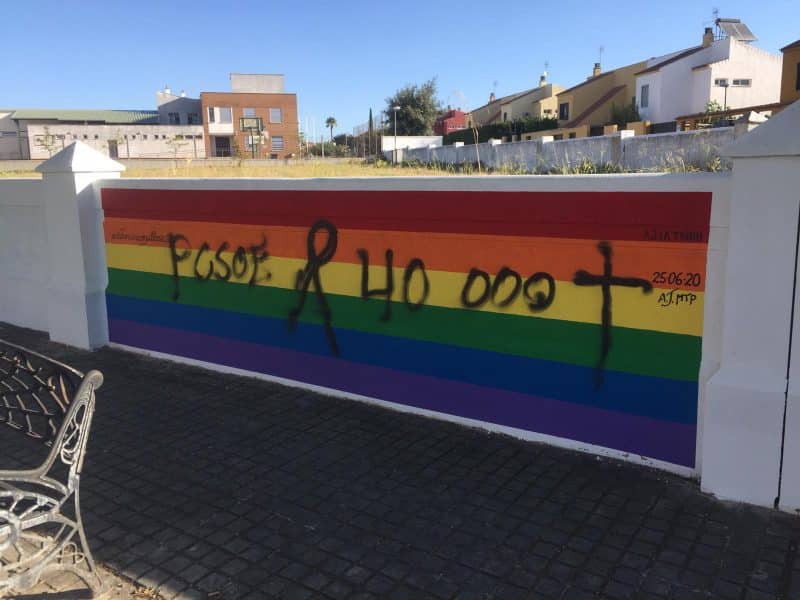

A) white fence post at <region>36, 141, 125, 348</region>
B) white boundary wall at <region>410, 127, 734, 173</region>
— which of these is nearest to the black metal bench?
white fence post at <region>36, 141, 125, 348</region>

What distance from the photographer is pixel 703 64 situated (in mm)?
47625

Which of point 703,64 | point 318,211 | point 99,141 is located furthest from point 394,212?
point 99,141

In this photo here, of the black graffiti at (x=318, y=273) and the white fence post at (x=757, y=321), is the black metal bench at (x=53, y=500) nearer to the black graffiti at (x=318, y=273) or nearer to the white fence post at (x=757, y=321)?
the black graffiti at (x=318, y=273)

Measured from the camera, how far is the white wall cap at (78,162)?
7.14m

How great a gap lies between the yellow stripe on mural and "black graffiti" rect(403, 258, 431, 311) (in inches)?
1.1

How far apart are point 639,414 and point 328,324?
264cm

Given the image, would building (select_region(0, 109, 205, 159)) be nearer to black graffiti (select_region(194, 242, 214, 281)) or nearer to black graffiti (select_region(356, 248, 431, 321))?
black graffiti (select_region(194, 242, 214, 281))

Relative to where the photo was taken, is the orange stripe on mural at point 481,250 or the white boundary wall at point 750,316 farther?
the orange stripe on mural at point 481,250

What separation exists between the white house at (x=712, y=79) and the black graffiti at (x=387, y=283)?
1887 inches

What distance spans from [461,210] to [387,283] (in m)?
0.89

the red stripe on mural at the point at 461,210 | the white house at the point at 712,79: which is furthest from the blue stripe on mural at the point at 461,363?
the white house at the point at 712,79

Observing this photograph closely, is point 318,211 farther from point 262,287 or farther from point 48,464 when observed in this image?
point 48,464

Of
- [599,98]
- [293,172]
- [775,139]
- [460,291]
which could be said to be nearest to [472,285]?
[460,291]

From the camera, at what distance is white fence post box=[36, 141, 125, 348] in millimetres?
7246
